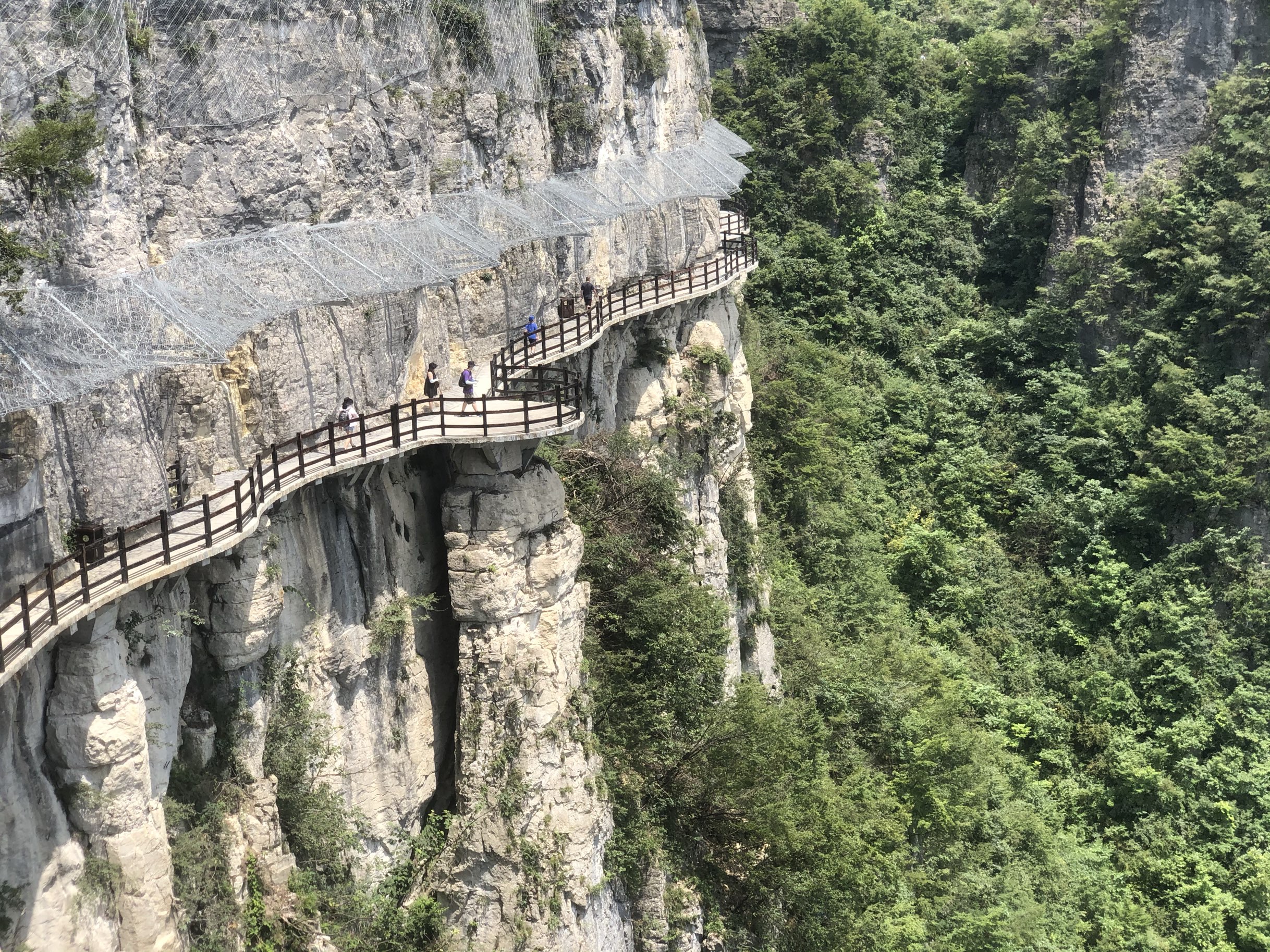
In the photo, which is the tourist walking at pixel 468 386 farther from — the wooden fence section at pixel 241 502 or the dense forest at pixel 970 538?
the dense forest at pixel 970 538

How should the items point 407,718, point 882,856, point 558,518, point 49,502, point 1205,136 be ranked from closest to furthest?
point 49,502, point 407,718, point 558,518, point 882,856, point 1205,136

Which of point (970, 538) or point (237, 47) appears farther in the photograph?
point (970, 538)

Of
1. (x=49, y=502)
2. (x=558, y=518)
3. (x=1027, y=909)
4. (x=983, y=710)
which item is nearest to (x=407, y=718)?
(x=558, y=518)

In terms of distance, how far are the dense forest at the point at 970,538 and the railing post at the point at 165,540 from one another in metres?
13.1

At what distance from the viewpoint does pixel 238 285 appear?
23.0m

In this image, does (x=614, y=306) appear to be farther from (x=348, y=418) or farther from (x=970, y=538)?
(x=970, y=538)

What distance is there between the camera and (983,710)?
44.3 metres

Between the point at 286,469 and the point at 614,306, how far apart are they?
1547cm

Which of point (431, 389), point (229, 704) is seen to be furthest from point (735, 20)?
point (229, 704)

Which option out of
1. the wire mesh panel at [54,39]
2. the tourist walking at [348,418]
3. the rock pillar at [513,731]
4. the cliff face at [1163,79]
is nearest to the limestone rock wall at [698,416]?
the rock pillar at [513,731]

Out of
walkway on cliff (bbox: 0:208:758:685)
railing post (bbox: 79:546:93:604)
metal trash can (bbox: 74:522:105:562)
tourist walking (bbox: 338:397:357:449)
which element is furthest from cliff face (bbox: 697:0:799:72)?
railing post (bbox: 79:546:93:604)

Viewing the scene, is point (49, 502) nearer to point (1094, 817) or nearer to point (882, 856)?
point (882, 856)

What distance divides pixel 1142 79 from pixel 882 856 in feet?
112

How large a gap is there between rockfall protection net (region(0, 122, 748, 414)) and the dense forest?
5960 mm
